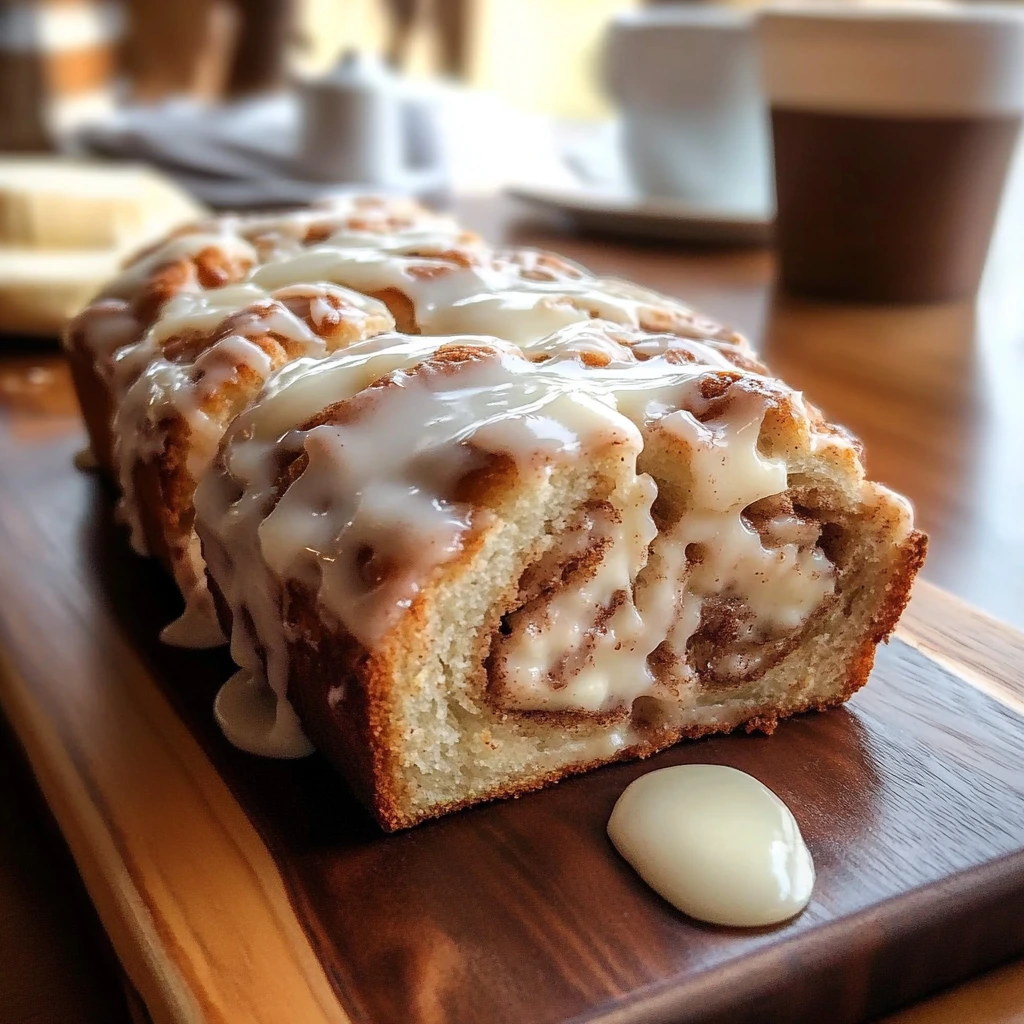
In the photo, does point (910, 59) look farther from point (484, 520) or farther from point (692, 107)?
point (484, 520)

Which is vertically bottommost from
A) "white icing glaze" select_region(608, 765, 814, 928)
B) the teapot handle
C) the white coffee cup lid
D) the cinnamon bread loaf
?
the teapot handle

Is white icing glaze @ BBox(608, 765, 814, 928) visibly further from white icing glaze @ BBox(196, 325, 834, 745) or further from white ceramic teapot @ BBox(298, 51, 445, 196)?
white ceramic teapot @ BBox(298, 51, 445, 196)

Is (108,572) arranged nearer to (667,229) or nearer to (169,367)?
(169,367)

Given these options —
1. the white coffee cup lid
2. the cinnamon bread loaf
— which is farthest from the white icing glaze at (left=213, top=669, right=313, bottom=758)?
the white coffee cup lid

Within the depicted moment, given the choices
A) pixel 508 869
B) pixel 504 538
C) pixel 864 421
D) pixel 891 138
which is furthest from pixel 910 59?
pixel 508 869

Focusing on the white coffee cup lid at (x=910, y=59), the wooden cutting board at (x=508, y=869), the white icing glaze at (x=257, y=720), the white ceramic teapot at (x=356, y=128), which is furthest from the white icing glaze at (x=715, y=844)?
the white ceramic teapot at (x=356, y=128)

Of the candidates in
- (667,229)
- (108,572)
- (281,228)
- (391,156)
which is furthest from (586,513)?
(391,156)
